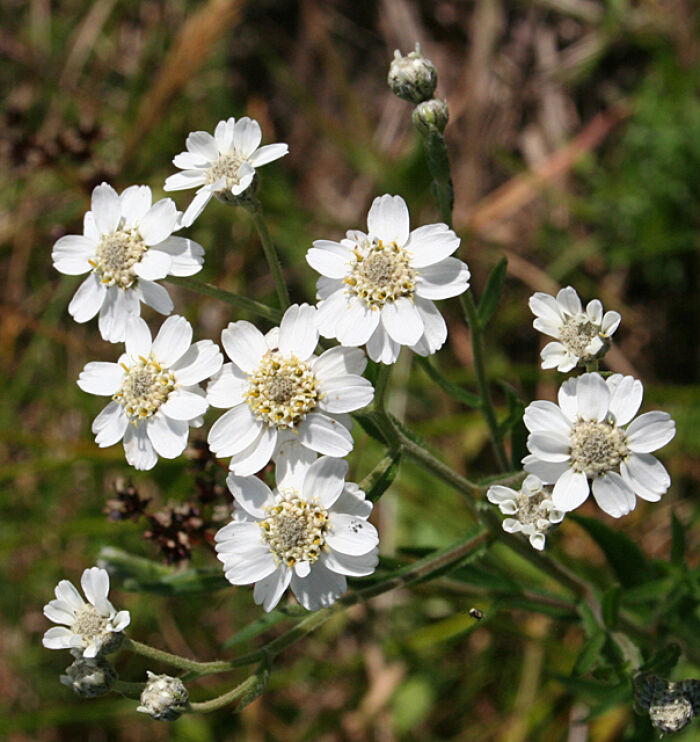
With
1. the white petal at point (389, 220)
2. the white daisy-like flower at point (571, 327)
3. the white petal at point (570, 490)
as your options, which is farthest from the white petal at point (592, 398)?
the white petal at point (389, 220)

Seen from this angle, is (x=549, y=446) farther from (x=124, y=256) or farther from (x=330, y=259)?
(x=124, y=256)

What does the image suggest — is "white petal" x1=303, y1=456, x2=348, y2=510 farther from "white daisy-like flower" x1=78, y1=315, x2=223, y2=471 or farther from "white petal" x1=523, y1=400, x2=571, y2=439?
"white petal" x1=523, y1=400, x2=571, y2=439

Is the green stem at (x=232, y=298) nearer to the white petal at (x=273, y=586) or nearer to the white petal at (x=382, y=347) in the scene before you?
the white petal at (x=382, y=347)

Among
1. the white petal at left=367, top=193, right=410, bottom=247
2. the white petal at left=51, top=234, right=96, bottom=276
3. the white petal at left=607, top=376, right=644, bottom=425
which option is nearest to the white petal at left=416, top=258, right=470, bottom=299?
the white petal at left=367, top=193, right=410, bottom=247

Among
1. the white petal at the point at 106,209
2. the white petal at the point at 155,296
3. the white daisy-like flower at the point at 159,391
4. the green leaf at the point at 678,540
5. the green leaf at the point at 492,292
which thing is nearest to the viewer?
the white daisy-like flower at the point at 159,391

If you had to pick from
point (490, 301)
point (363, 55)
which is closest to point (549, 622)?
point (490, 301)

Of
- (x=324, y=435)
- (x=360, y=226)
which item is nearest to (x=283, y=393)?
(x=324, y=435)

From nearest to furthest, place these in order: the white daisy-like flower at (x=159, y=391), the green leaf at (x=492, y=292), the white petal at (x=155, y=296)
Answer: the white daisy-like flower at (x=159, y=391), the white petal at (x=155, y=296), the green leaf at (x=492, y=292)

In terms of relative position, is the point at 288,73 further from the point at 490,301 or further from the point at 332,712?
the point at 332,712
